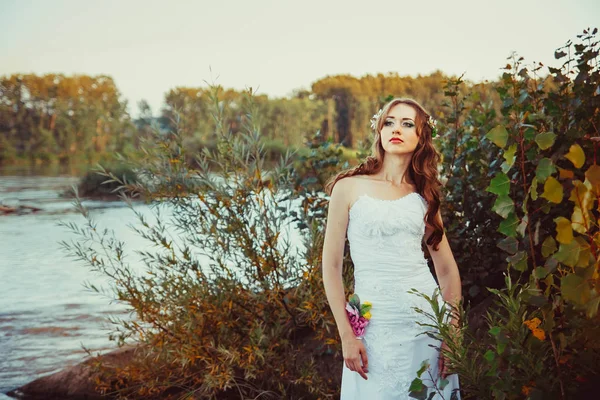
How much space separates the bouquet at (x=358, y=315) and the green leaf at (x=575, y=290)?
949mm

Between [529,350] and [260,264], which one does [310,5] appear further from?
[529,350]

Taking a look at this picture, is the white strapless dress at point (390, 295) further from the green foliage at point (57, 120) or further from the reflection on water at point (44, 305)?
the green foliage at point (57, 120)

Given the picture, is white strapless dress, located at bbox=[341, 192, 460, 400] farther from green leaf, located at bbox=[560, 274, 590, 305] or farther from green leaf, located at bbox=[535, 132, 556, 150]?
green leaf, located at bbox=[560, 274, 590, 305]

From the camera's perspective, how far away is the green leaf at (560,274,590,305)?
1266mm

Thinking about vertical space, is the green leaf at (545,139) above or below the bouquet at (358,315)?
above

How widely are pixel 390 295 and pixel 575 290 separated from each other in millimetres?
963

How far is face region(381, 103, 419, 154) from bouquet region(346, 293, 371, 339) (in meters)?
0.55

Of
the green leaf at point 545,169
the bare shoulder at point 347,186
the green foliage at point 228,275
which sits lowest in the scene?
the green foliage at point 228,275

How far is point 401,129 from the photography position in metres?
2.31

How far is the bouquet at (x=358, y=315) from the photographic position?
2.14 m

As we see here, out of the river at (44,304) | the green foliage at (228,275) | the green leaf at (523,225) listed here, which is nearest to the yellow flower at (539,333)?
the green leaf at (523,225)

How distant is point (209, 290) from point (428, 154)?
165 cm

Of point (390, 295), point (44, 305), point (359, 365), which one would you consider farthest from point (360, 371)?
point (44, 305)

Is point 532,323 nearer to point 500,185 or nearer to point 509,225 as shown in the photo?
point 509,225
